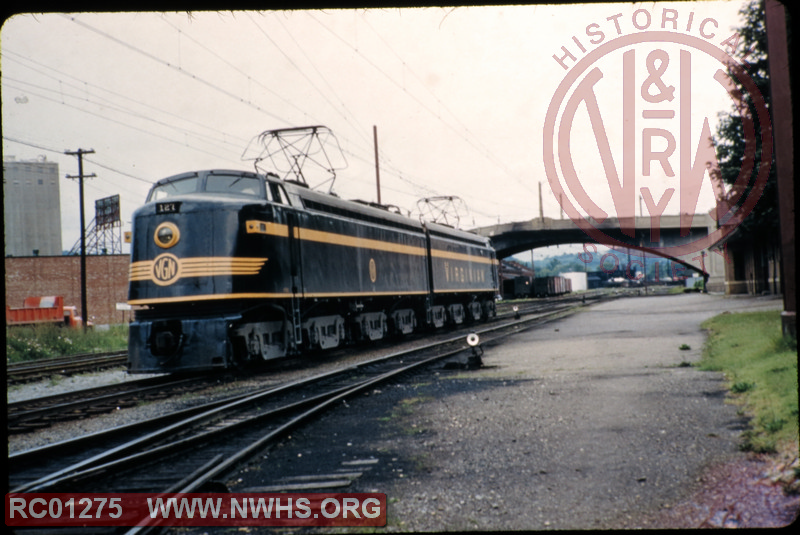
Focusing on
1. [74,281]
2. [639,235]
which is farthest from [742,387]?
[639,235]

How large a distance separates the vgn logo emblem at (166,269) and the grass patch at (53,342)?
9.62 metres

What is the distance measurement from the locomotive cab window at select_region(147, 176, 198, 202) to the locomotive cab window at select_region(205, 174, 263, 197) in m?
0.34

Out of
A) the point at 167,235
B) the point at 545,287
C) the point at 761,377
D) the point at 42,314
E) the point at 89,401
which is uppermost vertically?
the point at 167,235

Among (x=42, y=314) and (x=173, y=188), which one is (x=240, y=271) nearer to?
(x=173, y=188)

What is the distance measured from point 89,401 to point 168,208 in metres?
3.91

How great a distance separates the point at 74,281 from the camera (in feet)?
125

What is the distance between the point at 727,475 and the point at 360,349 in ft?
46.8

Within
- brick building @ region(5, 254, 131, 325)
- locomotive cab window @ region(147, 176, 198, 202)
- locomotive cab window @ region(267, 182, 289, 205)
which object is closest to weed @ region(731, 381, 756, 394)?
locomotive cab window @ region(267, 182, 289, 205)

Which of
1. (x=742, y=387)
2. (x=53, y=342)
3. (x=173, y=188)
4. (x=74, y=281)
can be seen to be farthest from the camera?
(x=74, y=281)

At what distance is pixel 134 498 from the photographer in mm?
4969

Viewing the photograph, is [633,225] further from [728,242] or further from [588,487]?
[588,487]

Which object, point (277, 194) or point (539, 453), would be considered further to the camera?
point (277, 194)

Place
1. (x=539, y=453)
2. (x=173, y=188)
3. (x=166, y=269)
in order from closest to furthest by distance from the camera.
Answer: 1. (x=539, y=453)
2. (x=166, y=269)
3. (x=173, y=188)

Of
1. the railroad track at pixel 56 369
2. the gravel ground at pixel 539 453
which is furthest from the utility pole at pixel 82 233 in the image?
the gravel ground at pixel 539 453
